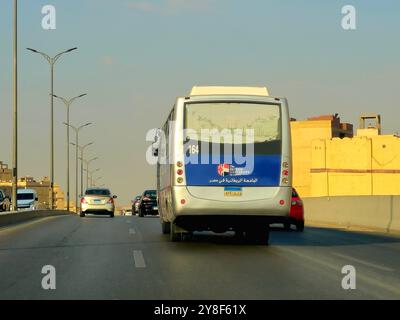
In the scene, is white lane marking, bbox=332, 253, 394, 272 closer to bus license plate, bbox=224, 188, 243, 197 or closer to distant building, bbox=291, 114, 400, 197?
bus license plate, bbox=224, 188, 243, 197

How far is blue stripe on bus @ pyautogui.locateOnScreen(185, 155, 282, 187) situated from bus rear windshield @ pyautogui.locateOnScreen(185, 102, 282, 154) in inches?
9.2

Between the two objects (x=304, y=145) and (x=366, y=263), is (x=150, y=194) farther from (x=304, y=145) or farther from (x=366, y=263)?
Answer: (x=304, y=145)

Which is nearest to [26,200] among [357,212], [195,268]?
[357,212]

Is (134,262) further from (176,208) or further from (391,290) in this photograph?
(391,290)

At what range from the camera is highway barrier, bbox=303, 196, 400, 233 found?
23.8m

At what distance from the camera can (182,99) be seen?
50.7ft

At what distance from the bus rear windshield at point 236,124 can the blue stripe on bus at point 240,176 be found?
23 cm

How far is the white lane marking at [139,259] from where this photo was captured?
1227 cm

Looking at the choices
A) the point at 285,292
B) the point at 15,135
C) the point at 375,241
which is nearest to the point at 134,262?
the point at 285,292

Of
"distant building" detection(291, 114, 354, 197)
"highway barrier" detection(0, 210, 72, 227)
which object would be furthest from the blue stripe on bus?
"distant building" detection(291, 114, 354, 197)

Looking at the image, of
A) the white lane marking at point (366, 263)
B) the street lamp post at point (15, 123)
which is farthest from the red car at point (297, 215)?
the street lamp post at point (15, 123)

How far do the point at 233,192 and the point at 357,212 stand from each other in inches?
510

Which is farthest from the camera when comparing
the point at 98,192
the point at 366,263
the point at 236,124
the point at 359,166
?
the point at 359,166

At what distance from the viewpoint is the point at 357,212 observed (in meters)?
27.0
